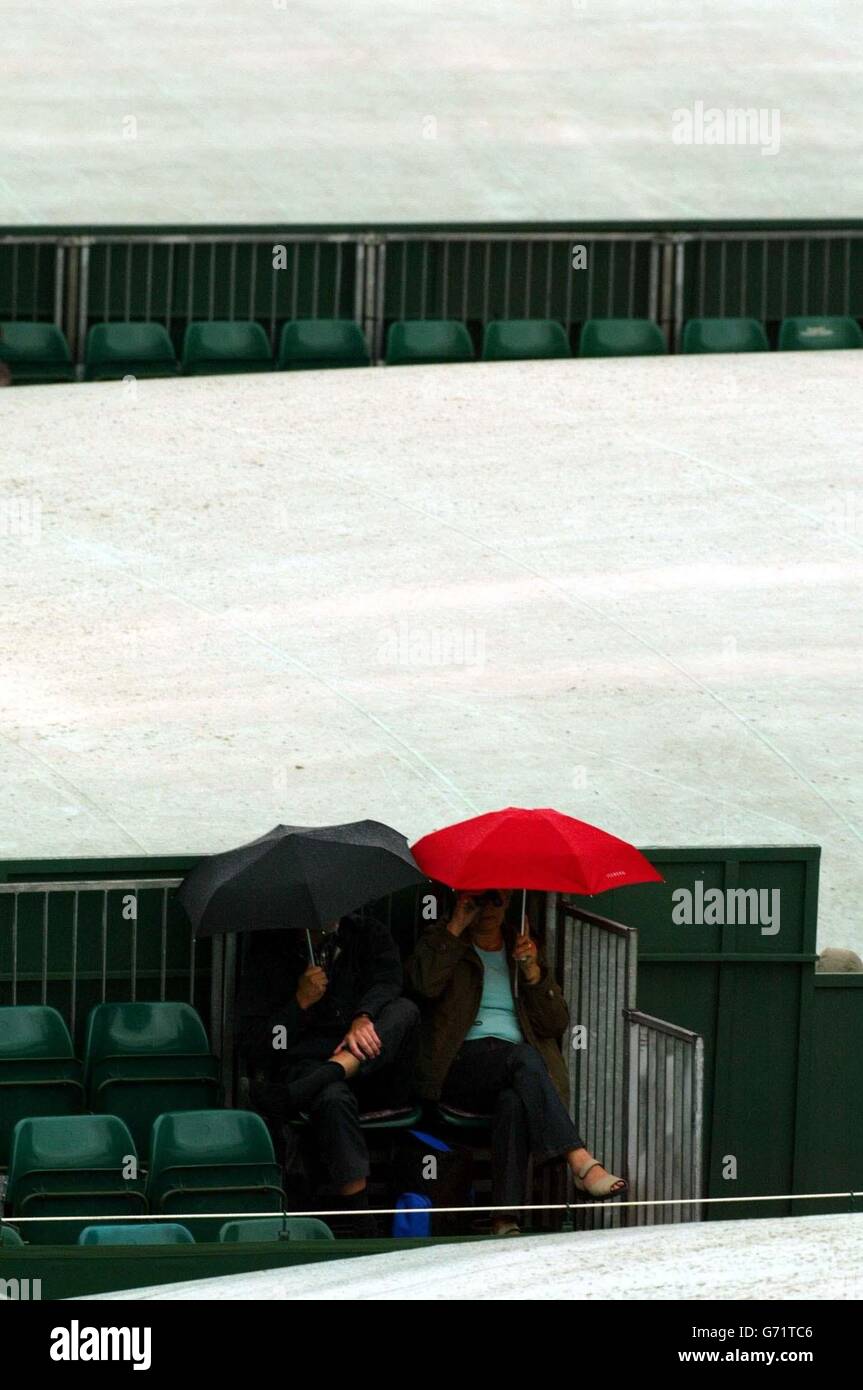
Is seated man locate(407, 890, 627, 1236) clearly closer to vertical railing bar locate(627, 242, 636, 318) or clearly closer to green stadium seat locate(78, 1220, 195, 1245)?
green stadium seat locate(78, 1220, 195, 1245)

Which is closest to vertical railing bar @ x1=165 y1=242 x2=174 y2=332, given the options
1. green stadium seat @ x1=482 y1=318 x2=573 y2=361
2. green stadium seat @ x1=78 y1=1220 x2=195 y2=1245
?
green stadium seat @ x1=482 y1=318 x2=573 y2=361

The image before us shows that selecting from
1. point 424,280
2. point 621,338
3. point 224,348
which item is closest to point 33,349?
point 224,348

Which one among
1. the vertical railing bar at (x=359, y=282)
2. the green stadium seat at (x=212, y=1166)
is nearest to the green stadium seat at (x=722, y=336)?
the vertical railing bar at (x=359, y=282)

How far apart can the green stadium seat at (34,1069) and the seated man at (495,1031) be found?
5.49 feet

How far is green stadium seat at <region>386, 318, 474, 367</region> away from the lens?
69.6 feet

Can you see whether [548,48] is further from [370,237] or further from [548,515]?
[548,515]

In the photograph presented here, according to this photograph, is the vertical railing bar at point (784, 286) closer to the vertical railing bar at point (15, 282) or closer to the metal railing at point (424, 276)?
the metal railing at point (424, 276)

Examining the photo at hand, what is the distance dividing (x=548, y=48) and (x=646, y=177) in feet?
8.87

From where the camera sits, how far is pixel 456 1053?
38.0 ft

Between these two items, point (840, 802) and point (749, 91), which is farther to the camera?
point (749, 91)

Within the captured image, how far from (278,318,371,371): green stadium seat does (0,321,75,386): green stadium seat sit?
1.92 m

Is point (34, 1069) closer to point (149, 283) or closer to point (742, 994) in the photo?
point (742, 994)
